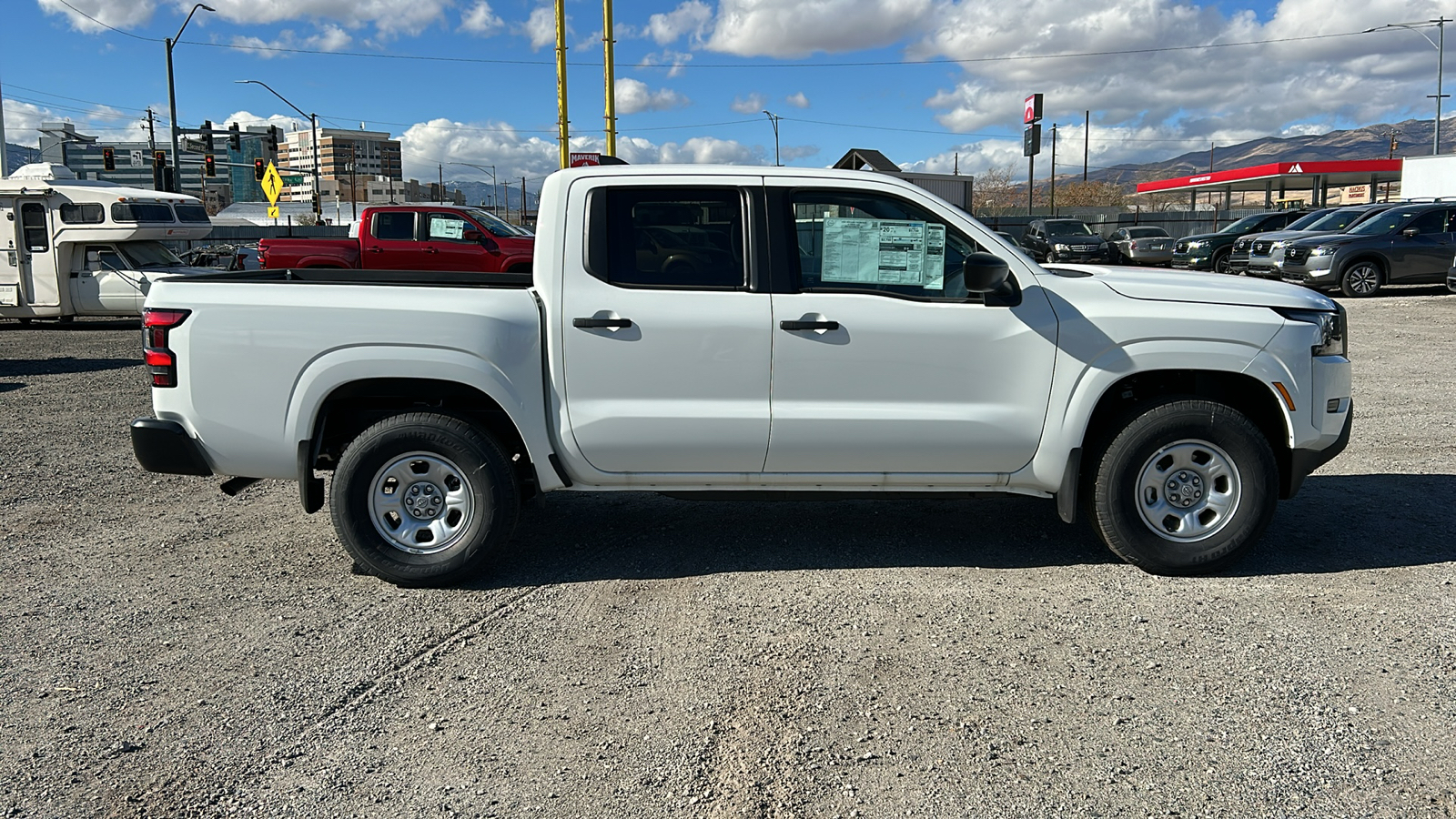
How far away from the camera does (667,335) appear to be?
15.7ft

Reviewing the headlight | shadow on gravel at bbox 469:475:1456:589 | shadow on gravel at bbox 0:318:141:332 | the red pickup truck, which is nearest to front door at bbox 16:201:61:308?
shadow on gravel at bbox 0:318:141:332

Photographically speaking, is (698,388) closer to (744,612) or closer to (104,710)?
(744,612)

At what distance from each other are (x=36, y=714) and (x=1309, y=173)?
65588 millimetres

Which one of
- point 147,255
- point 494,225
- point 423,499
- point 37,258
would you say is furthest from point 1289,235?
point 37,258

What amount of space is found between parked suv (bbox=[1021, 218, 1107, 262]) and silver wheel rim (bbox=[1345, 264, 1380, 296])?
10.1 m

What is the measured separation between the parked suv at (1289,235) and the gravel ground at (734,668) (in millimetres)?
16089

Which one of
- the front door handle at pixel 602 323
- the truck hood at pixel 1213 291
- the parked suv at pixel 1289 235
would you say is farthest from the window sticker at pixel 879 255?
the parked suv at pixel 1289 235

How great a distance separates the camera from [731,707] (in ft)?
12.4

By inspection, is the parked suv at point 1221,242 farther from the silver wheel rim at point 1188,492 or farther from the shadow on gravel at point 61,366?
the silver wheel rim at point 1188,492

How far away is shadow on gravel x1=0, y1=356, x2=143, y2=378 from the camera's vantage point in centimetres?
1255

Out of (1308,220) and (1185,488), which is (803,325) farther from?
(1308,220)

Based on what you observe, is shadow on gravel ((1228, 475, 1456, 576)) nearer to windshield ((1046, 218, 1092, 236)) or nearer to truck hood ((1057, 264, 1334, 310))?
truck hood ((1057, 264, 1334, 310))

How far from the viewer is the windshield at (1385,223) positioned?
66.2 ft

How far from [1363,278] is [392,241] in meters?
17.2
